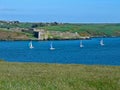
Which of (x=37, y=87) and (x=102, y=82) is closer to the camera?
(x=37, y=87)

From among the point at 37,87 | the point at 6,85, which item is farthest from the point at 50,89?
the point at 6,85

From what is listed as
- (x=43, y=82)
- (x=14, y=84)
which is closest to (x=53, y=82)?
(x=43, y=82)

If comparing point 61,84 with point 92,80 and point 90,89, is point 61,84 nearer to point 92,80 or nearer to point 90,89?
point 90,89

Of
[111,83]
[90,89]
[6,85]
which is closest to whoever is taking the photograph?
[6,85]

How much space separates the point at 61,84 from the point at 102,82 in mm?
1937

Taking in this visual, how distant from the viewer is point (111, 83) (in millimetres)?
17797

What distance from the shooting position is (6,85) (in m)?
15.6

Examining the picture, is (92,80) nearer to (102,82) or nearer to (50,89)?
(102,82)

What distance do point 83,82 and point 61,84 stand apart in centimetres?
133

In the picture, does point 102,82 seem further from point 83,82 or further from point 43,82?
point 43,82

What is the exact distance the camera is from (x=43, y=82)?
16.9 metres

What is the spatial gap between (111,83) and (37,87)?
10.3ft

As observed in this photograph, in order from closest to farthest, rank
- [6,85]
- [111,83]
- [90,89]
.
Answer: [6,85]
[90,89]
[111,83]

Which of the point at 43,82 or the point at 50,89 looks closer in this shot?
the point at 50,89
